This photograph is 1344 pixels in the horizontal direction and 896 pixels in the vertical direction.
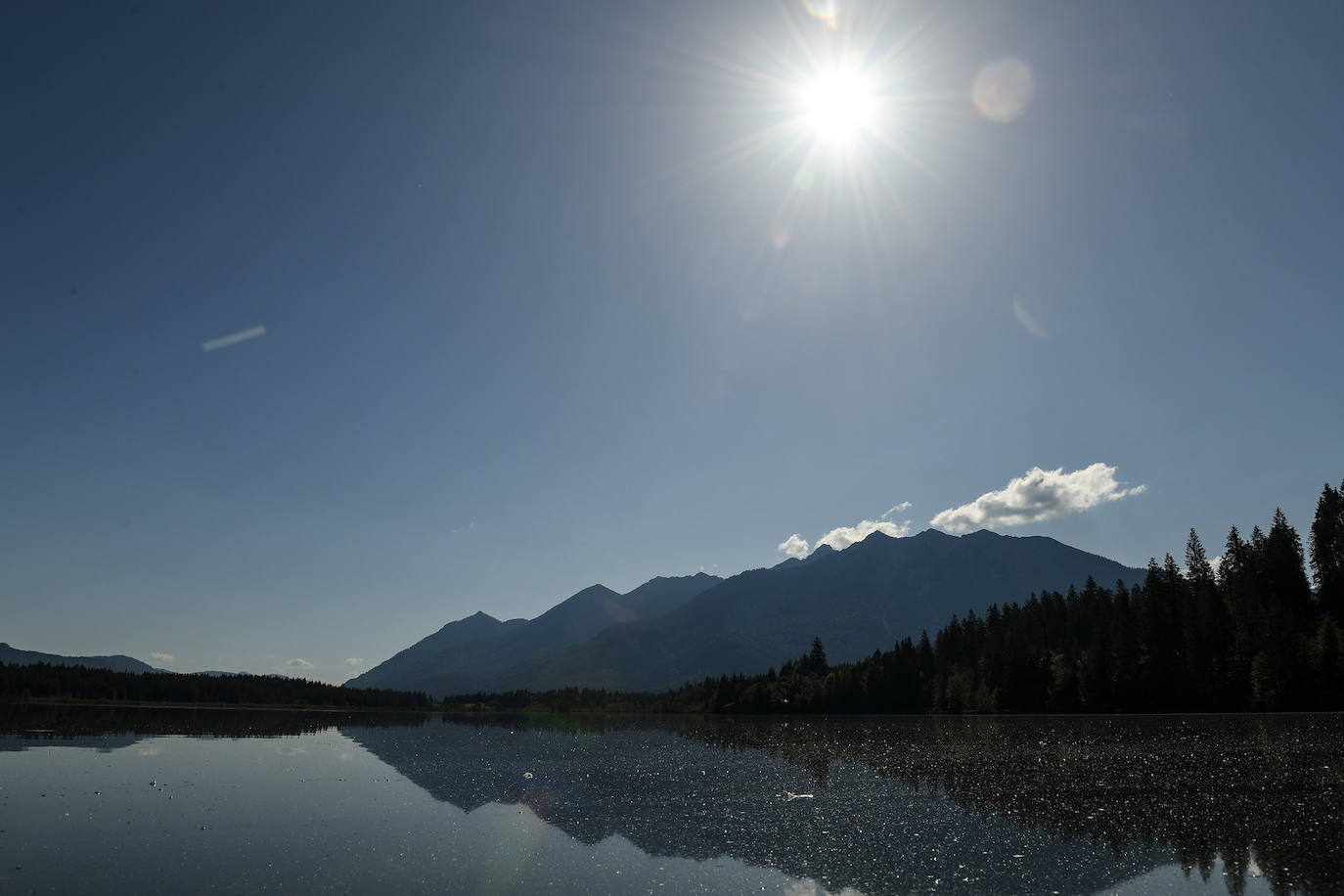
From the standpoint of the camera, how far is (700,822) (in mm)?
42000

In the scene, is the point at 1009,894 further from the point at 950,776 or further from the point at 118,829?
the point at 118,829

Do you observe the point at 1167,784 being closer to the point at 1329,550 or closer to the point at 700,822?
the point at 700,822

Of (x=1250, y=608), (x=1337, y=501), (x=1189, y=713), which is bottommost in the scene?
(x=1189, y=713)

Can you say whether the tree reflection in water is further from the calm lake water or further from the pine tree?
the pine tree

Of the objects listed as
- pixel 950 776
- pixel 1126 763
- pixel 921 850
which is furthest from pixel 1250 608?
pixel 921 850

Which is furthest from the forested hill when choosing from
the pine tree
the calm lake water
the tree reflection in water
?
the calm lake water

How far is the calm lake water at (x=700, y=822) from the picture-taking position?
91.7 feet

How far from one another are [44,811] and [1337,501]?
187m

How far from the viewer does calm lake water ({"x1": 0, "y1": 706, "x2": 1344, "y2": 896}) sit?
2794 centimetres

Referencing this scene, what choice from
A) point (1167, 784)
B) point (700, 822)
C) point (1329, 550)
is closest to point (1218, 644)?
point (1329, 550)

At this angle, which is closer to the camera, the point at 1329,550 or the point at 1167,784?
the point at 1167,784

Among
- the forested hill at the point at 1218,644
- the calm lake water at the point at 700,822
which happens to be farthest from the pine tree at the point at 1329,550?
the calm lake water at the point at 700,822

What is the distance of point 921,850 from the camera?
1278 inches

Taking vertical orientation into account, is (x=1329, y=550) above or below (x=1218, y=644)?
above
